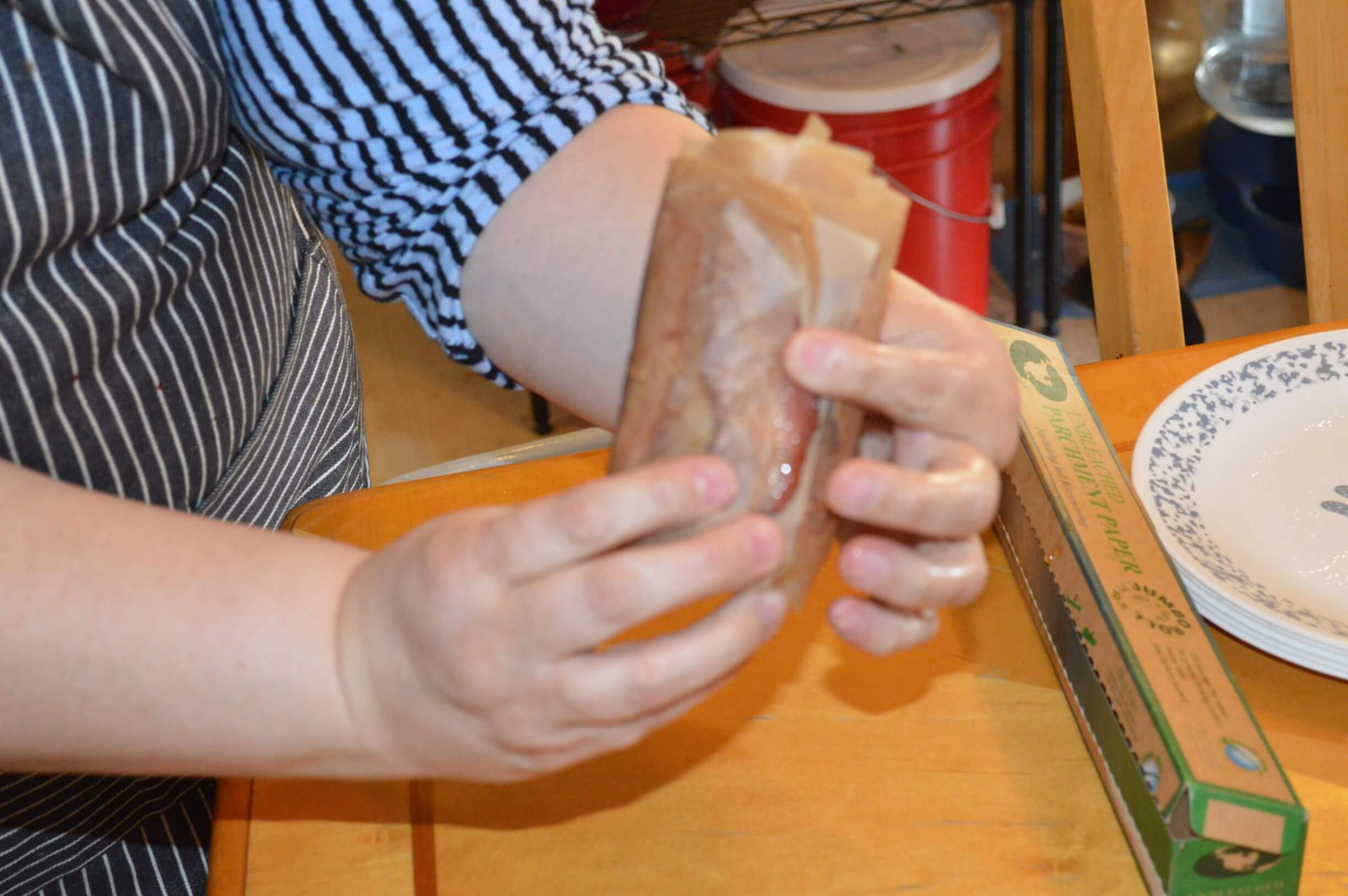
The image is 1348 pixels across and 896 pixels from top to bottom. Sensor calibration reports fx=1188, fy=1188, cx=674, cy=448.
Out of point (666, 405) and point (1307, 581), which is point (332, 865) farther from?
point (1307, 581)

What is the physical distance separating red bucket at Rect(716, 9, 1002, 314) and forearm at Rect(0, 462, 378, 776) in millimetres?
1372

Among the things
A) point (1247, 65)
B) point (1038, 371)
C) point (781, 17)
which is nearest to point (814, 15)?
point (781, 17)

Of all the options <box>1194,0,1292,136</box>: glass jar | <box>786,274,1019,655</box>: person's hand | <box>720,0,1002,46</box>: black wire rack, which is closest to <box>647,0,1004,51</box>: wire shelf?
<box>720,0,1002,46</box>: black wire rack

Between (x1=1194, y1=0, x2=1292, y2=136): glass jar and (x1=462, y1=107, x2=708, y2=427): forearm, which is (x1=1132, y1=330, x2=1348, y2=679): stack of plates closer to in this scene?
(x1=462, y1=107, x2=708, y2=427): forearm

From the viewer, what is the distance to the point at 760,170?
442 millimetres

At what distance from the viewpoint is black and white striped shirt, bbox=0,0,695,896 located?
609 mm

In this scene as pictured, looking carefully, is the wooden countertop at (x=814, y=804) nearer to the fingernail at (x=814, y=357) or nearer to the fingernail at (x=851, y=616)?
the fingernail at (x=851, y=616)

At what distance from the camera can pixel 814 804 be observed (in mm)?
573

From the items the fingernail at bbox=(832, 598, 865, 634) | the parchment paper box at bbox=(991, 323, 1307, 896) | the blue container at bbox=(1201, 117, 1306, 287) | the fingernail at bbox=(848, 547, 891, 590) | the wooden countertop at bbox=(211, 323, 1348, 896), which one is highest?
the fingernail at bbox=(848, 547, 891, 590)

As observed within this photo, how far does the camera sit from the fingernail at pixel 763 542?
43 centimetres

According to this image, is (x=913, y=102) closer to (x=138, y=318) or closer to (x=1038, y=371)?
(x=1038, y=371)

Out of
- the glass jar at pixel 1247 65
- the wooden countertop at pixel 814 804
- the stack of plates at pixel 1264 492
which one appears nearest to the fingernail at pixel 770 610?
the wooden countertop at pixel 814 804

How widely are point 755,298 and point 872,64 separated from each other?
1432 mm

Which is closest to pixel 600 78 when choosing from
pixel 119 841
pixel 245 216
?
pixel 245 216
